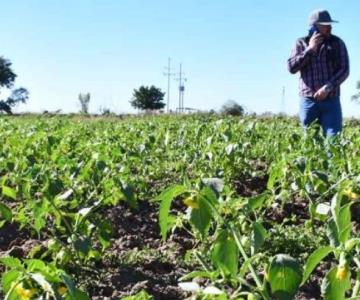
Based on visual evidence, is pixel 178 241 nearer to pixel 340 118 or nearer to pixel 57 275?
pixel 57 275

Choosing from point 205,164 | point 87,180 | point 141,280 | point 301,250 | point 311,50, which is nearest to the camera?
point 141,280

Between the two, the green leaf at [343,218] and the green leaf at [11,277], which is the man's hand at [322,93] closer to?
the green leaf at [343,218]

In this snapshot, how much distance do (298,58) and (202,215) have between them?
4.18 meters

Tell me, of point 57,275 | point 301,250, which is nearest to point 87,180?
point 301,250

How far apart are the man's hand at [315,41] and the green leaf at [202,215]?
4.19 meters

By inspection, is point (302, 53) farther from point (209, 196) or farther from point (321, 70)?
point (209, 196)

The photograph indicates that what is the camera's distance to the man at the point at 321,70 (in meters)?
5.47

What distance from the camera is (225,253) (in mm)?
1404

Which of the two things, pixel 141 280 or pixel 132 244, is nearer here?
pixel 141 280

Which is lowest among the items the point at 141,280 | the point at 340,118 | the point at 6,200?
the point at 141,280

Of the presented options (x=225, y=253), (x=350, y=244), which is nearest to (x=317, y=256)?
(x=350, y=244)

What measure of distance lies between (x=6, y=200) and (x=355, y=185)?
6.83 ft

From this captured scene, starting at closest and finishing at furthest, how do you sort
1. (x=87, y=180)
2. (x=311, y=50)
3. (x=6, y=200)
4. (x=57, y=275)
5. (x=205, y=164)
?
1. (x=57, y=275)
2. (x=87, y=180)
3. (x=6, y=200)
4. (x=205, y=164)
5. (x=311, y=50)

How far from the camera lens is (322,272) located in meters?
2.51
